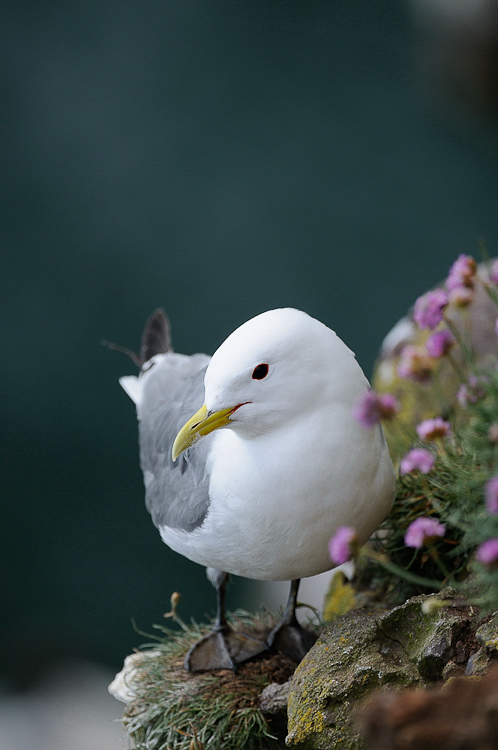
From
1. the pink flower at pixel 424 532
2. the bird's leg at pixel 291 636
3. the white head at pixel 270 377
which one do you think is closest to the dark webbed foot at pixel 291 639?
the bird's leg at pixel 291 636

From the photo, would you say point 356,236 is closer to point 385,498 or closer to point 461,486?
point 385,498

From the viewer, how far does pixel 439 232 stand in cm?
456

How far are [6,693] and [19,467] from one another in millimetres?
1292

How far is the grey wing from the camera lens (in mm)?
1792

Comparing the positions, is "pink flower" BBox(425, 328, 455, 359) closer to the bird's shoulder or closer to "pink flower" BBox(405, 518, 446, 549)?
"pink flower" BBox(405, 518, 446, 549)

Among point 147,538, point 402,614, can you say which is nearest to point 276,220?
point 147,538

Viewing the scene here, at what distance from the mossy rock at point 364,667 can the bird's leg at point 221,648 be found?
0.41 m

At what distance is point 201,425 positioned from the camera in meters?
1.54

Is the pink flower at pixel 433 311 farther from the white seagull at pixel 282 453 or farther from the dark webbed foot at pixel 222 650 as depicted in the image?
the dark webbed foot at pixel 222 650

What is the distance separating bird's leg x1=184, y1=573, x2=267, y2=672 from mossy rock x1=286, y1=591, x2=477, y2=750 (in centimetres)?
41

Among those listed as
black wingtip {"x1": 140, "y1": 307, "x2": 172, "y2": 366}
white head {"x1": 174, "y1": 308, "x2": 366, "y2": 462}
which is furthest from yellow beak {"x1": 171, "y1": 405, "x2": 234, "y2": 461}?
black wingtip {"x1": 140, "y1": 307, "x2": 172, "y2": 366}

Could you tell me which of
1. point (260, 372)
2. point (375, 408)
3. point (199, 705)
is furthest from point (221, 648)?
point (375, 408)

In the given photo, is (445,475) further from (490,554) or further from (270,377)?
(490,554)

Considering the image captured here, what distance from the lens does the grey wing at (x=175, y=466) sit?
5.88 ft
